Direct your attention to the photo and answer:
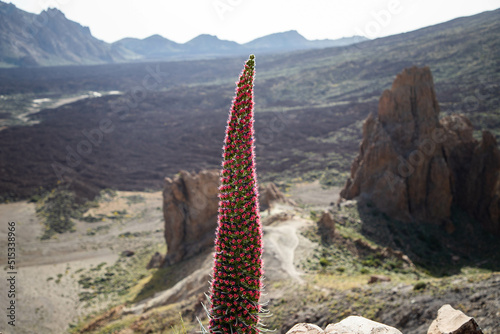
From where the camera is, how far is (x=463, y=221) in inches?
989

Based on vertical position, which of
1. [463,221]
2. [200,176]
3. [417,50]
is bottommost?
[463,221]

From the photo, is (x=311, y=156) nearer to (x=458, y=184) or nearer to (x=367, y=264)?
Answer: (x=458, y=184)

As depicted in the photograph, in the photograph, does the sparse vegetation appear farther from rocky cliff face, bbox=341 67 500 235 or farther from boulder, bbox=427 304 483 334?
boulder, bbox=427 304 483 334

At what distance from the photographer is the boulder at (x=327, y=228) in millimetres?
22078

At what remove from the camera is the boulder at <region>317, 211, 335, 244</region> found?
2208 cm

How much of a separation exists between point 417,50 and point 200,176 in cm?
10229

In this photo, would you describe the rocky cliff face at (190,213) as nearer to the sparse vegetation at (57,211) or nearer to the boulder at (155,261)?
the boulder at (155,261)

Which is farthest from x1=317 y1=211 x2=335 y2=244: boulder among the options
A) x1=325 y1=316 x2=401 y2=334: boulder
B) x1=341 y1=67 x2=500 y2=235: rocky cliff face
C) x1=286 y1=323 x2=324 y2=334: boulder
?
x1=286 y1=323 x2=324 y2=334: boulder

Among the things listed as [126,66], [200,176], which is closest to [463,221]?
[200,176]

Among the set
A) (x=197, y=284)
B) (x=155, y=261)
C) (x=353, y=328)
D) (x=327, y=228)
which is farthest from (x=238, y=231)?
(x=155, y=261)

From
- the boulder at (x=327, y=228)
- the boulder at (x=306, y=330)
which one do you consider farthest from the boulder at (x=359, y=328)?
the boulder at (x=327, y=228)

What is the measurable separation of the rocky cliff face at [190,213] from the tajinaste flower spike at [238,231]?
22533mm

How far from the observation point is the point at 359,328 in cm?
415

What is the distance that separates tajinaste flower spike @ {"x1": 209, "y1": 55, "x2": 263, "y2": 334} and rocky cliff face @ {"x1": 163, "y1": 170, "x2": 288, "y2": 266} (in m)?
22.5
